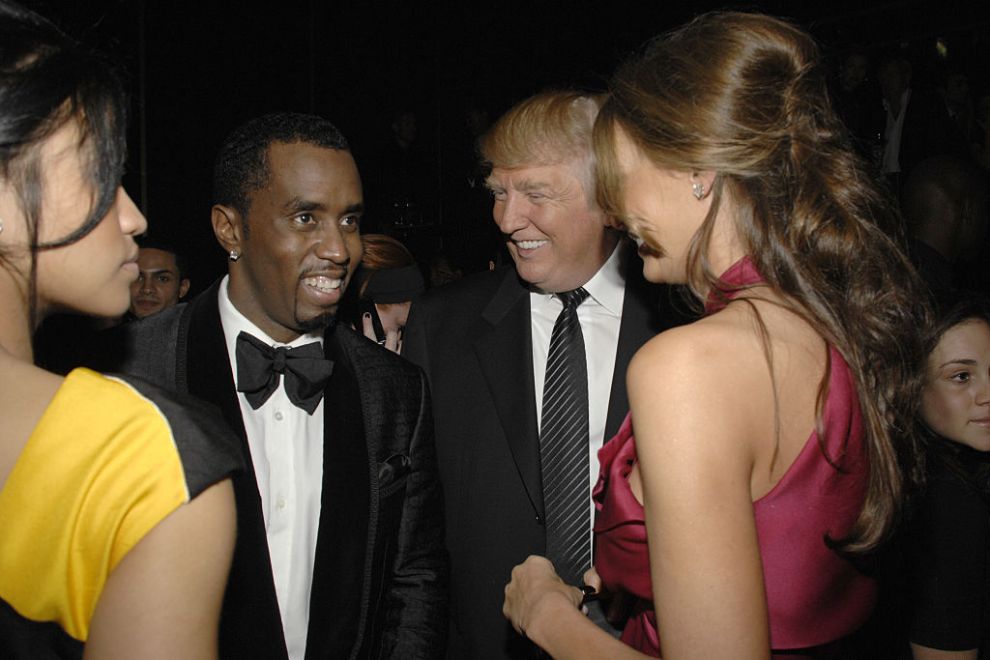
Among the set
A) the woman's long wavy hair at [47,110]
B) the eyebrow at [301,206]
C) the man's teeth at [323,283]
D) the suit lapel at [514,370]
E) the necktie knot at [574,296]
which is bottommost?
the suit lapel at [514,370]

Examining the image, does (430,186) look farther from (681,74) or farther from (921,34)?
(681,74)

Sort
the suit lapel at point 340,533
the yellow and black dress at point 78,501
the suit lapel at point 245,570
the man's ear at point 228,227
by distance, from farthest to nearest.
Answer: the man's ear at point 228,227, the suit lapel at point 340,533, the suit lapel at point 245,570, the yellow and black dress at point 78,501

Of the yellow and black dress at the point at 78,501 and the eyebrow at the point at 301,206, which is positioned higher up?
the eyebrow at the point at 301,206

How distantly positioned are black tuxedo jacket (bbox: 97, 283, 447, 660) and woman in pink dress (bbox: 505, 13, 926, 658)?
0.65 meters

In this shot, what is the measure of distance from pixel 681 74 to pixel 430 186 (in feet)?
22.0

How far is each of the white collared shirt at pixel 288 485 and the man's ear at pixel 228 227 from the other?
22 centimetres

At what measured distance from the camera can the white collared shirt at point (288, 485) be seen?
196 cm

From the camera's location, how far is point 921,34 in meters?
7.09

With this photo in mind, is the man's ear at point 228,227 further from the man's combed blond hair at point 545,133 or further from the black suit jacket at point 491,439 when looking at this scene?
the man's combed blond hair at point 545,133

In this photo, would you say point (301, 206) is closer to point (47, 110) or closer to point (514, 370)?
point (514, 370)

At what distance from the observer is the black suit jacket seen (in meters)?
2.33

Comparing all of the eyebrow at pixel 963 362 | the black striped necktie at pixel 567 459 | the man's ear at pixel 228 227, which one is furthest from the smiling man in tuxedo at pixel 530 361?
the eyebrow at pixel 963 362

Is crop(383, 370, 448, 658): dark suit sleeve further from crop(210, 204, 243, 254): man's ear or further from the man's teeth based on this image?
crop(210, 204, 243, 254): man's ear

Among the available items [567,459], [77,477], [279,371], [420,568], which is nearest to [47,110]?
[77,477]
